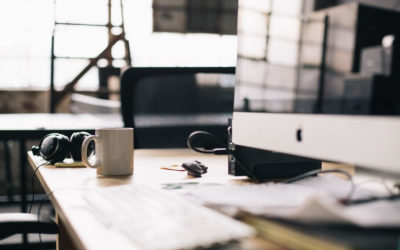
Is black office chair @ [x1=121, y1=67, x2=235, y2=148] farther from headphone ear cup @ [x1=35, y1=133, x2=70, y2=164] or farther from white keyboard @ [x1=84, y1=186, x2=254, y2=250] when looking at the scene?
white keyboard @ [x1=84, y1=186, x2=254, y2=250]

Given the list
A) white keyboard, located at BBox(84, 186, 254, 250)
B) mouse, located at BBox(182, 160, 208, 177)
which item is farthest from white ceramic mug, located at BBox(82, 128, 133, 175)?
white keyboard, located at BBox(84, 186, 254, 250)

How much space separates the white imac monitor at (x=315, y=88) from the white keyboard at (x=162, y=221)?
0.18 meters

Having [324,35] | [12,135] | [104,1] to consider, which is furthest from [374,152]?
[104,1]

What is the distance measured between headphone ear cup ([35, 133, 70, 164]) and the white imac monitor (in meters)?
0.52

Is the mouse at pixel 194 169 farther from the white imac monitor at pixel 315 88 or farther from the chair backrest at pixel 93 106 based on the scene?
the chair backrest at pixel 93 106

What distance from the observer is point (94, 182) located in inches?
33.1

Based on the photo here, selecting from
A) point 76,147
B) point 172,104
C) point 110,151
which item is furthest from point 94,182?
point 172,104

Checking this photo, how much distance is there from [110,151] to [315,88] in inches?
20.0

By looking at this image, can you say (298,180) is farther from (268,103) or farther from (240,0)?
(240,0)

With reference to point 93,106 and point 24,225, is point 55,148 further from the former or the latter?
point 93,106

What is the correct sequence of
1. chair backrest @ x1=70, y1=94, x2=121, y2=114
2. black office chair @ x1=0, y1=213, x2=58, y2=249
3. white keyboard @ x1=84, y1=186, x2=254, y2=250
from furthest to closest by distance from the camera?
chair backrest @ x1=70, y1=94, x2=121, y2=114 → black office chair @ x1=0, y1=213, x2=58, y2=249 → white keyboard @ x1=84, y1=186, x2=254, y2=250

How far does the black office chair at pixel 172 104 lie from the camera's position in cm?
173

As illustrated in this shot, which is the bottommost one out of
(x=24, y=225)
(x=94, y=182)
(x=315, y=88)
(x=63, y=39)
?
(x=24, y=225)

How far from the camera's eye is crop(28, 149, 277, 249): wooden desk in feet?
1.56
